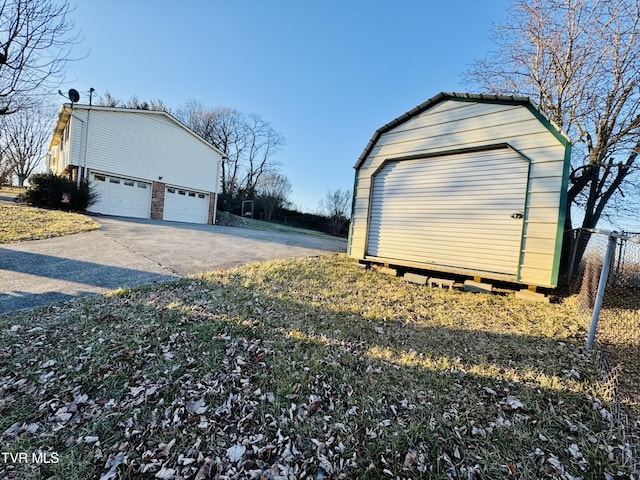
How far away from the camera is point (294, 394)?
2332 millimetres

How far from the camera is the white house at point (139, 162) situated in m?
12.6

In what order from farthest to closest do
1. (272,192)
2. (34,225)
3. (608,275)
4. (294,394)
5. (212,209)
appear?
(272,192), (212,209), (34,225), (608,275), (294,394)

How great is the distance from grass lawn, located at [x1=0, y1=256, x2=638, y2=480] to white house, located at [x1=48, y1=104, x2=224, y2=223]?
12331 millimetres

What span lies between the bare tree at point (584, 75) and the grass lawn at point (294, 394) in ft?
16.5

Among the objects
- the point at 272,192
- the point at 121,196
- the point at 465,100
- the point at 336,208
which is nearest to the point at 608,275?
the point at 465,100

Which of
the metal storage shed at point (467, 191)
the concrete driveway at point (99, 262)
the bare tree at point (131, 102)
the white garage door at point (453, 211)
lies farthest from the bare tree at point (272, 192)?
the white garage door at point (453, 211)

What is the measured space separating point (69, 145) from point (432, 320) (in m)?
16.7

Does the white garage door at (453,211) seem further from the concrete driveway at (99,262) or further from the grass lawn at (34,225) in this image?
the grass lawn at (34,225)

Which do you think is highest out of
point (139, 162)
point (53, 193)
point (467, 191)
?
point (139, 162)

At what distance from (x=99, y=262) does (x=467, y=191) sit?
7186 mm

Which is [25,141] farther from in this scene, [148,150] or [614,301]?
[614,301]

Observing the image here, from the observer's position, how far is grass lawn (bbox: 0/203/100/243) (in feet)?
21.8

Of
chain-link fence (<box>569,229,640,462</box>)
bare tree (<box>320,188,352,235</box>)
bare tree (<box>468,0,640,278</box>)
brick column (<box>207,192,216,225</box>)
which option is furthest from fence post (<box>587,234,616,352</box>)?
bare tree (<box>320,188,352,235</box>)

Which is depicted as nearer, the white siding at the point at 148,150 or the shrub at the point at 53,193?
the shrub at the point at 53,193
